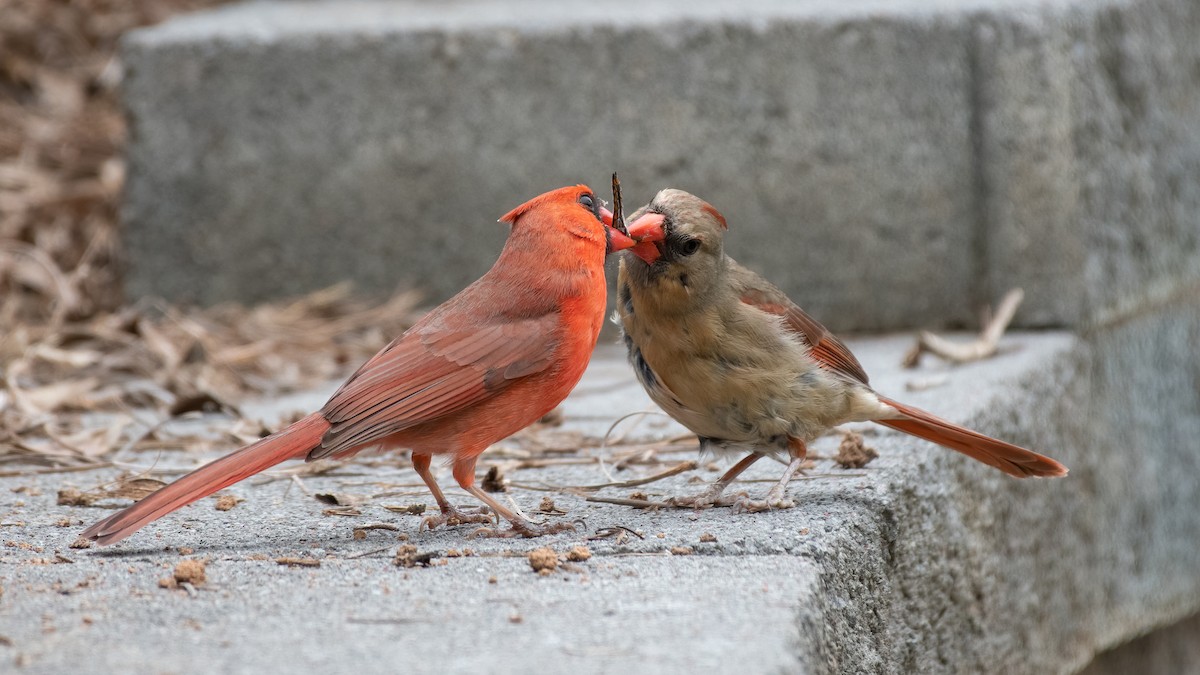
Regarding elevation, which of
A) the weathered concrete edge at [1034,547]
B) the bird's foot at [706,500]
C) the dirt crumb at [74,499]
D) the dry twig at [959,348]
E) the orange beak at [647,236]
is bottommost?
the weathered concrete edge at [1034,547]

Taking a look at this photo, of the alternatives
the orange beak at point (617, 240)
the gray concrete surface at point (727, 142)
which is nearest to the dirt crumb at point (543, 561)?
the orange beak at point (617, 240)

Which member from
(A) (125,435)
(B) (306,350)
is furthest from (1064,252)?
(A) (125,435)

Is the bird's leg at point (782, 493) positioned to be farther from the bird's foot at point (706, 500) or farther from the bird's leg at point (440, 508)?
the bird's leg at point (440, 508)

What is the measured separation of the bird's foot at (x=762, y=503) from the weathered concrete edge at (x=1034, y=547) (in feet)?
0.59

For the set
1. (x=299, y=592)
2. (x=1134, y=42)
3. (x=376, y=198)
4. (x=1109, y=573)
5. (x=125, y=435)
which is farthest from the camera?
(x=376, y=198)

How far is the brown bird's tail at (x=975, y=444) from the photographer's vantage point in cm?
Answer: 341

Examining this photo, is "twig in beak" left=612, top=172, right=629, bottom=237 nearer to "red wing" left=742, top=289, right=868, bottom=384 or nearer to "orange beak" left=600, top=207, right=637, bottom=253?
"orange beak" left=600, top=207, right=637, bottom=253

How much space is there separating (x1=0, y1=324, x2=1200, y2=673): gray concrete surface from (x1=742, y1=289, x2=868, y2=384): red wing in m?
0.27

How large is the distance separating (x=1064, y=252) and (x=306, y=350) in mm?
2762

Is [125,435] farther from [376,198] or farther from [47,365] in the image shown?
[376,198]

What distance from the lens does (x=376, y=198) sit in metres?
5.64

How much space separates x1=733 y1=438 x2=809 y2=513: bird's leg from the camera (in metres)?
3.20

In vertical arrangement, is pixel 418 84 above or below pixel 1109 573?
above

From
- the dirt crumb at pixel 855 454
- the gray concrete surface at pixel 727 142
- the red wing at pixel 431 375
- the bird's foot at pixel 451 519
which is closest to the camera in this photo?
the red wing at pixel 431 375
